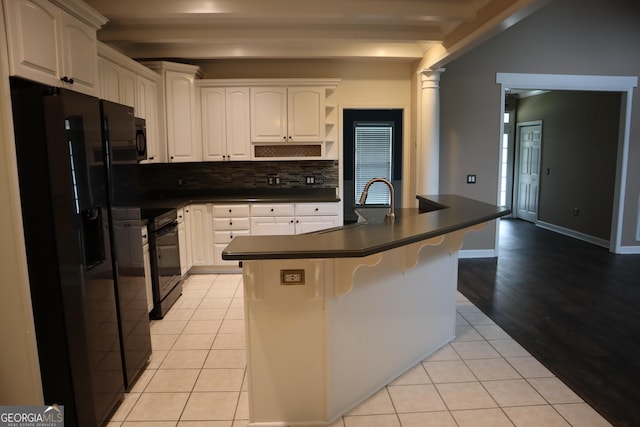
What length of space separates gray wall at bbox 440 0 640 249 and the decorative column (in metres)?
0.33

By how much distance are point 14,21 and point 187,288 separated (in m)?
3.13

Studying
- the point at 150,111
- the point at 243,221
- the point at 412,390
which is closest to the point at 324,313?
the point at 412,390

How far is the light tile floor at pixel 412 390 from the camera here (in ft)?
7.20

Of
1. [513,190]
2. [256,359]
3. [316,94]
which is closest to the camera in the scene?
[256,359]

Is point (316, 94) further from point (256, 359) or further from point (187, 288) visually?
point (256, 359)

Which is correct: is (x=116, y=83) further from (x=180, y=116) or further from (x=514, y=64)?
(x=514, y=64)

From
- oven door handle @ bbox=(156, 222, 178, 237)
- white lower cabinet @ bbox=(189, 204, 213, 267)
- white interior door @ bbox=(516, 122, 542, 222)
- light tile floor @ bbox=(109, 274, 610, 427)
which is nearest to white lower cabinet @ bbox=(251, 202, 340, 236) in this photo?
white lower cabinet @ bbox=(189, 204, 213, 267)

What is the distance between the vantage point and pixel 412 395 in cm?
240

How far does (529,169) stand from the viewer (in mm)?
8109

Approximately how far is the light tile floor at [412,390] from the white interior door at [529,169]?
5479mm

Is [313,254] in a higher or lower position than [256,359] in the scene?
higher

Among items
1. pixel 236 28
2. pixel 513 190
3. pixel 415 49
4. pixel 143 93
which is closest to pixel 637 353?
pixel 415 49

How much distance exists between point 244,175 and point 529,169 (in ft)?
19.1

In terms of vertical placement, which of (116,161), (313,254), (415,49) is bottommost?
(313,254)
